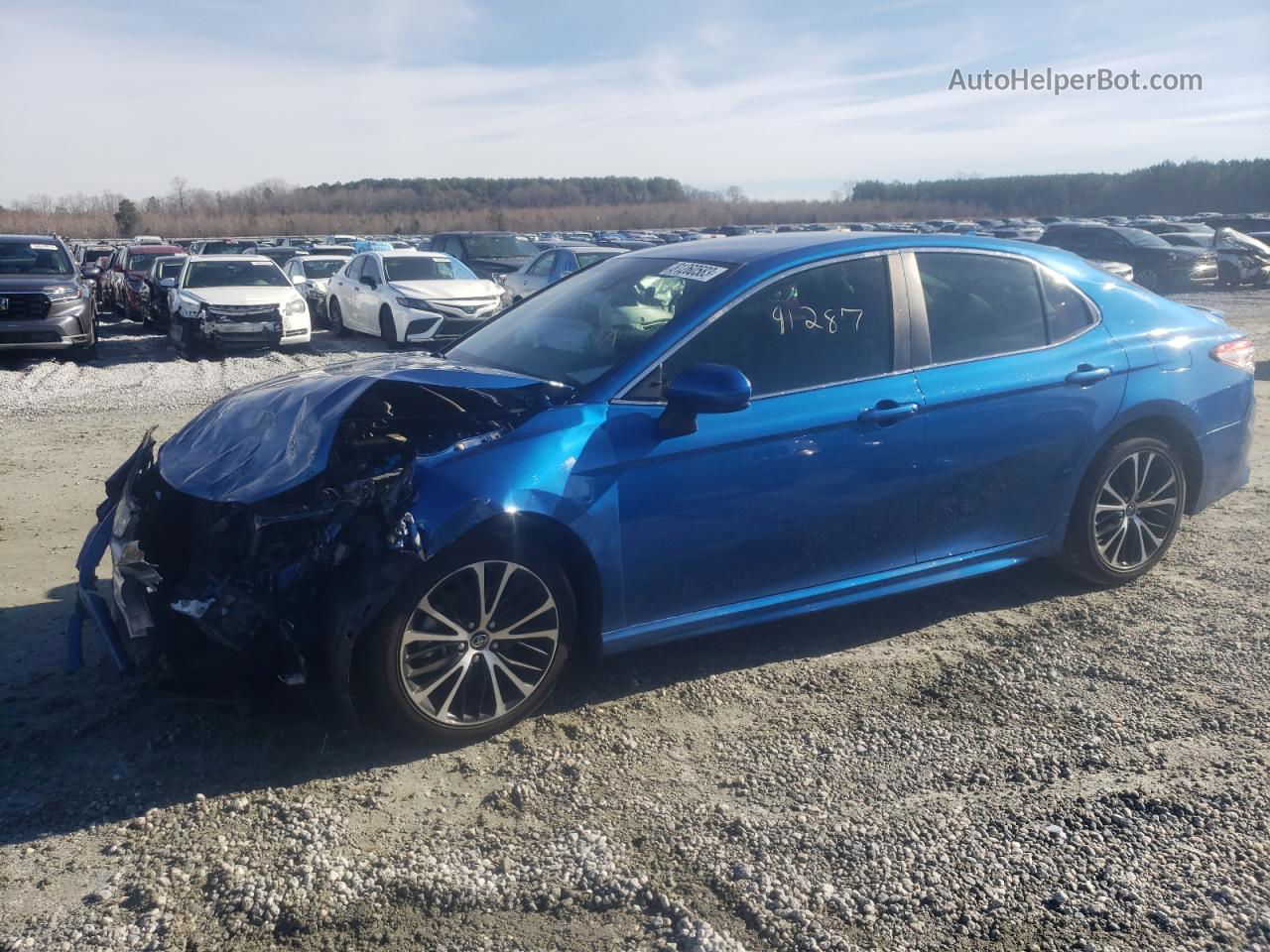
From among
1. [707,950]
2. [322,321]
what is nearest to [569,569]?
[707,950]

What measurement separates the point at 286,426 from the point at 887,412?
94.4 inches

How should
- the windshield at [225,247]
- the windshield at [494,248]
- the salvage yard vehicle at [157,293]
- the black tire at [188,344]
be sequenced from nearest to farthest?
the black tire at [188,344]
the salvage yard vehicle at [157,293]
the windshield at [494,248]
the windshield at [225,247]

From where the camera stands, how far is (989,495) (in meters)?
4.67

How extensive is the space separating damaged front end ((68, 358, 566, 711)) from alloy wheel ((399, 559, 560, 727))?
203mm

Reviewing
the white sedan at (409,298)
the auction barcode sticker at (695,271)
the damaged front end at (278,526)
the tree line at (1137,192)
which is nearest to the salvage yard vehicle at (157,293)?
the white sedan at (409,298)

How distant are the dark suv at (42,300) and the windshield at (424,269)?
467cm

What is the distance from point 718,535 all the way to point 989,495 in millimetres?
1389

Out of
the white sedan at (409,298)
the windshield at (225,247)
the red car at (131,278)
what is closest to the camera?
the white sedan at (409,298)

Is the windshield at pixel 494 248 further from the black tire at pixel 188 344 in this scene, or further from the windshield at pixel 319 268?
the black tire at pixel 188 344

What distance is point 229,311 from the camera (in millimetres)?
15320

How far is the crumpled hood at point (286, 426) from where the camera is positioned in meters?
3.89

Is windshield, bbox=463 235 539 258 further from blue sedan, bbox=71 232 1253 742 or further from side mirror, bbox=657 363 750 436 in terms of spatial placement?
side mirror, bbox=657 363 750 436

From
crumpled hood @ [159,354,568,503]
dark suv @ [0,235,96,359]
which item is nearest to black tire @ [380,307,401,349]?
dark suv @ [0,235,96,359]

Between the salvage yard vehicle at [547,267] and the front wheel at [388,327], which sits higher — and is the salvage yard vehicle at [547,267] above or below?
above
